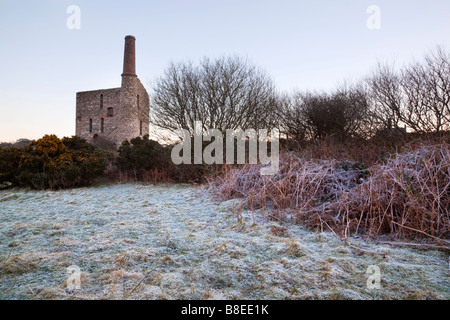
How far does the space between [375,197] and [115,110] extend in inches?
885

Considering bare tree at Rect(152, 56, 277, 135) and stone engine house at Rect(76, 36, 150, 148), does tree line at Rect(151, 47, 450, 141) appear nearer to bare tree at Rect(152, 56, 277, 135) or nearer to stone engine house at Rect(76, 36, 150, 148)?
bare tree at Rect(152, 56, 277, 135)

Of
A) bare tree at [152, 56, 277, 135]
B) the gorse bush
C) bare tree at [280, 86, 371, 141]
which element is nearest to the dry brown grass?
the gorse bush

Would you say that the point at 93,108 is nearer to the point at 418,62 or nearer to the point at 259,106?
the point at 259,106

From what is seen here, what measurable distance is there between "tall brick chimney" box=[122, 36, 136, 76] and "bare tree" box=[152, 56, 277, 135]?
1306 centimetres

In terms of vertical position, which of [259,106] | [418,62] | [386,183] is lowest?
[386,183]

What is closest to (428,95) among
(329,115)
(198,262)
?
(329,115)

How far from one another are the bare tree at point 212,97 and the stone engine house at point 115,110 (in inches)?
452

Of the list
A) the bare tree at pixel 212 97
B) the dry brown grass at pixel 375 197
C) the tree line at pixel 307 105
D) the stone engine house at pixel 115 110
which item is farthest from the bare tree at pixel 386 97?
the stone engine house at pixel 115 110

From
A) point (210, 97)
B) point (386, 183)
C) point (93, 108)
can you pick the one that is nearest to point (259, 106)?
point (210, 97)

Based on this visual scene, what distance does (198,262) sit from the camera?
2.07m

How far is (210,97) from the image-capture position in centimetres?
995

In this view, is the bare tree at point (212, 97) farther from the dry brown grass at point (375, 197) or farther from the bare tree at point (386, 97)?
the dry brown grass at point (375, 197)

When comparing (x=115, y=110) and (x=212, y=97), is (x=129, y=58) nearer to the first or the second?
(x=115, y=110)
